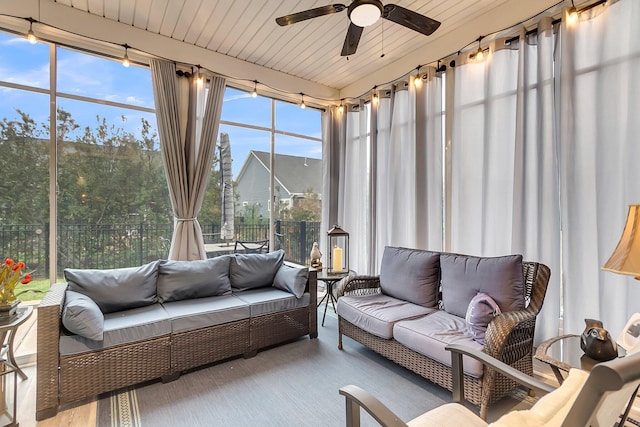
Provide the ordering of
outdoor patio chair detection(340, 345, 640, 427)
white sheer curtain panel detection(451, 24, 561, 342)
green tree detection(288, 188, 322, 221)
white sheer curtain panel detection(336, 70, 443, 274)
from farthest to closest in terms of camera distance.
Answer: green tree detection(288, 188, 322, 221) → white sheer curtain panel detection(336, 70, 443, 274) → white sheer curtain panel detection(451, 24, 561, 342) → outdoor patio chair detection(340, 345, 640, 427)

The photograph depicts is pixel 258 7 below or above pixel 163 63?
above

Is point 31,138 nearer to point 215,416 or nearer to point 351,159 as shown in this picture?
point 215,416

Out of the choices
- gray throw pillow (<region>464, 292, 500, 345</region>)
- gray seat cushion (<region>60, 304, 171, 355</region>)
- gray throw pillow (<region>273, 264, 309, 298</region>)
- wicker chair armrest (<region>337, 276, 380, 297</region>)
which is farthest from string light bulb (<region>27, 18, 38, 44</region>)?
gray throw pillow (<region>464, 292, 500, 345</region>)

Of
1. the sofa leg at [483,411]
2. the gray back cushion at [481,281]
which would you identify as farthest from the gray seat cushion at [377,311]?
the sofa leg at [483,411]

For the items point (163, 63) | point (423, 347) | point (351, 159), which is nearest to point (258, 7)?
point (163, 63)

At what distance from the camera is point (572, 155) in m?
2.53

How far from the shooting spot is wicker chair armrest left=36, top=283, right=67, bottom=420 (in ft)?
6.58

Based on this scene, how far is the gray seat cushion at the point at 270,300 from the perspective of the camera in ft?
9.64

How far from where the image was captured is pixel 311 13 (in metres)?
2.26

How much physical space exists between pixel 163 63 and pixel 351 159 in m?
2.73

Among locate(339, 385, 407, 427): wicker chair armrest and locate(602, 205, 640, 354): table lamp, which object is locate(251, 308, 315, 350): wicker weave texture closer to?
locate(339, 385, 407, 427): wicker chair armrest

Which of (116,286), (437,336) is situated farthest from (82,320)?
(437,336)

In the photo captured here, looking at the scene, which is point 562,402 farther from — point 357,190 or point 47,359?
point 357,190

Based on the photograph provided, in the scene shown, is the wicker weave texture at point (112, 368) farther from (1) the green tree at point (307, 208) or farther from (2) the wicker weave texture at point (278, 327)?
(1) the green tree at point (307, 208)
